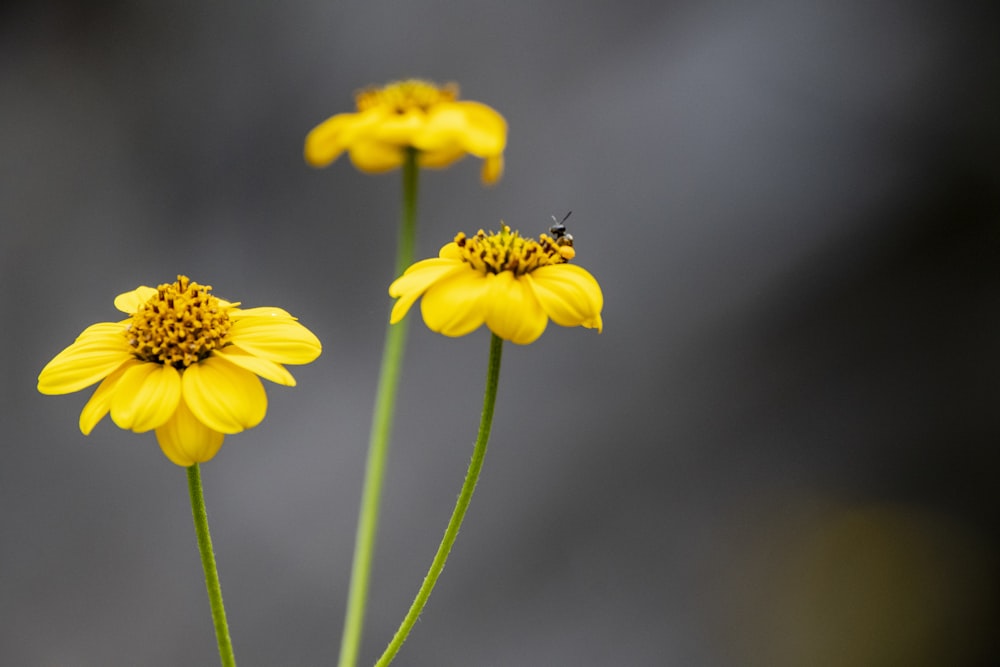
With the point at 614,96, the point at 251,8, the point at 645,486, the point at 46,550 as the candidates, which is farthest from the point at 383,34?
the point at 46,550

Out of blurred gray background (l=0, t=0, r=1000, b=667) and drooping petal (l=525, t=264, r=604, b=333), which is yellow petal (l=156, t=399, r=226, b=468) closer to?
drooping petal (l=525, t=264, r=604, b=333)

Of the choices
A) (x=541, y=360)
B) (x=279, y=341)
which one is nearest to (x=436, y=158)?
(x=279, y=341)

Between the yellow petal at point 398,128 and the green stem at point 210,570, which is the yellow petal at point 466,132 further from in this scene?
the green stem at point 210,570

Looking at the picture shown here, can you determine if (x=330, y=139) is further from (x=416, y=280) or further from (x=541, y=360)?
(x=541, y=360)

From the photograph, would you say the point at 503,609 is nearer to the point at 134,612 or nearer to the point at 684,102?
the point at 134,612

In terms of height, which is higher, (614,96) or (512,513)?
(614,96)

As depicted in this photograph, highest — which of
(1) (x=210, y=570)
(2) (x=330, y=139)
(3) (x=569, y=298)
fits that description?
(2) (x=330, y=139)
